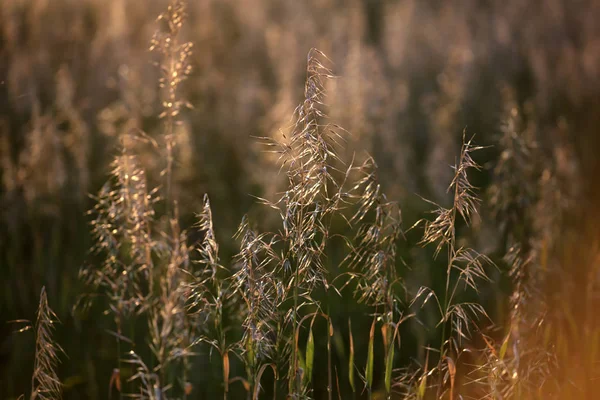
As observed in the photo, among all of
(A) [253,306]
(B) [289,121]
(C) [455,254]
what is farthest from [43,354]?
(C) [455,254]

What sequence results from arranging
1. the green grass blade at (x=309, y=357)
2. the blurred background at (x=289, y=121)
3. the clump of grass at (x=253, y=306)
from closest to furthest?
1. the clump of grass at (x=253, y=306)
2. the green grass blade at (x=309, y=357)
3. the blurred background at (x=289, y=121)

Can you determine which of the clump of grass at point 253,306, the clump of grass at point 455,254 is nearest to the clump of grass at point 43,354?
the clump of grass at point 253,306

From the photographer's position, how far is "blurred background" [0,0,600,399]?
3.00 m

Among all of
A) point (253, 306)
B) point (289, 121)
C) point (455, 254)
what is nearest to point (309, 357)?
point (253, 306)

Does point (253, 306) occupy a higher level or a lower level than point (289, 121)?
lower

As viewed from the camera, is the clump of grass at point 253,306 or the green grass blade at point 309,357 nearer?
the clump of grass at point 253,306

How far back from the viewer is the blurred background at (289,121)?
3.00m

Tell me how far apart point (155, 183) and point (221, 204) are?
1.70ft

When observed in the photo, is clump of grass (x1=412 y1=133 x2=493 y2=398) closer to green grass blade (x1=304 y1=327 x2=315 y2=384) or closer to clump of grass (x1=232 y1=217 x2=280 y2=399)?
green grass blade (x1=304 y1=327 x2=315 y2=384)

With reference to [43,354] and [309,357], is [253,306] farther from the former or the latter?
[43,354]

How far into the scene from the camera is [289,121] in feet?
5.82

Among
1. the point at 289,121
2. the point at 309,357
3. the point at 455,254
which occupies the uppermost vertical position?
the point at 289,121

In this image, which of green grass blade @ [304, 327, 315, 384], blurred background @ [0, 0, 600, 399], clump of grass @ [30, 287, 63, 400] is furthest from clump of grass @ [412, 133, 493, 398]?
clump of grass @ [30, 287, 63, 400]

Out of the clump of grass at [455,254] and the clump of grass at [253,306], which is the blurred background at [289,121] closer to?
the clump of grass at [455,254]
